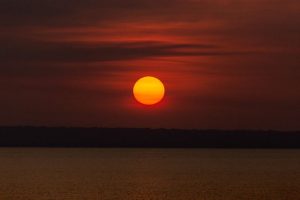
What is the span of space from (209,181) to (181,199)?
3039 centimetres

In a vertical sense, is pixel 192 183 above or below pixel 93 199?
above

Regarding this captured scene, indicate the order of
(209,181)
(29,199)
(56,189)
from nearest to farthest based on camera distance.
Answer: (29,199), (56,189), (209,181)

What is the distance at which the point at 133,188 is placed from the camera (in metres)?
89.6

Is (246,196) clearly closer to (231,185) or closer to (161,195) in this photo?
(161,195)

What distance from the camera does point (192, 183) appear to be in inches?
3952

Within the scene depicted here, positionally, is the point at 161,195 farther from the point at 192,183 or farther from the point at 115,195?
the point at 192,183

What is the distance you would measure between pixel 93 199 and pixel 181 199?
732 cm

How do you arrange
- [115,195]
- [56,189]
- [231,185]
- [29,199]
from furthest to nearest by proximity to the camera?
[231,185] → [56,189] → [115,195] → [29,199]

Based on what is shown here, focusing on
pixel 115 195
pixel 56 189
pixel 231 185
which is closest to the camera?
pixel 115 195

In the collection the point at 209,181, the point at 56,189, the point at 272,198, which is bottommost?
the point at 272,198

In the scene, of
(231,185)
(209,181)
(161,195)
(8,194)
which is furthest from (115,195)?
(209,181)

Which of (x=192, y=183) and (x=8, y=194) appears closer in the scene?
(x=8, y=194)

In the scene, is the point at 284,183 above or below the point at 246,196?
above

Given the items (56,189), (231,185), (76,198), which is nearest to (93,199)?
(76,198)
